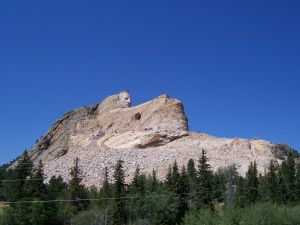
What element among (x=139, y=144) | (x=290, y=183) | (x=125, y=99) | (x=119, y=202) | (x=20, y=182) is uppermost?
(x=125, y=99)

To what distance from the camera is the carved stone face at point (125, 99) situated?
190m

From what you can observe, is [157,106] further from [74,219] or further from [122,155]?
[74,219]

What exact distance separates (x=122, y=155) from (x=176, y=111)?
104 feet

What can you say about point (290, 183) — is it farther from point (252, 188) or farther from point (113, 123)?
point (113, 123)

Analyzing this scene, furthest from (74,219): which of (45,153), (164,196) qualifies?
(45,153)

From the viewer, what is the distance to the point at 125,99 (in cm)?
19225

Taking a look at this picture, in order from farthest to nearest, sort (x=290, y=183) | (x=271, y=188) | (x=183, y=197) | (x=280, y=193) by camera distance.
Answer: (x=290, y=183) → (x=271, y=188) → (x=280, y=193) → (x=183, y=197)

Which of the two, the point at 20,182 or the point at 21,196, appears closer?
the point at 21,196

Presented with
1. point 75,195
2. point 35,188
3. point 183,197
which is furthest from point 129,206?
point 35,188

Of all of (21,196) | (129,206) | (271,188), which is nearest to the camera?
(21,196)

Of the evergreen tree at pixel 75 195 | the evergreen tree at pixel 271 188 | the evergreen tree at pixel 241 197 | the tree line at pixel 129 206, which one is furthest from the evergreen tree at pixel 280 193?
the evergreen tree at pixel 75 195

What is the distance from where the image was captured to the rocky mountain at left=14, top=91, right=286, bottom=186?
127188mm

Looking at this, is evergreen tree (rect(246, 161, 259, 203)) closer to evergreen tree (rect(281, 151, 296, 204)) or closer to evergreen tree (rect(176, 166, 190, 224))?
evergreen tree (rect(281, 151, 296, 204))

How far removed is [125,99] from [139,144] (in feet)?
159
